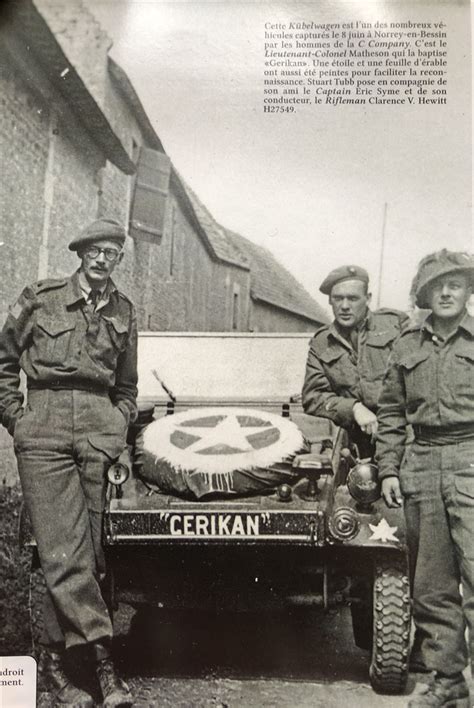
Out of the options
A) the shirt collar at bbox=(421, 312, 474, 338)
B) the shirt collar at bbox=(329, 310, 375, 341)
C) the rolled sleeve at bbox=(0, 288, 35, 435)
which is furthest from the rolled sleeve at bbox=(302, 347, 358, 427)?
the rolled sleeve at bbox=(0, 288, 35, 435)

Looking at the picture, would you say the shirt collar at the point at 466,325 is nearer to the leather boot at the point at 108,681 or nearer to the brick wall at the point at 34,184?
the brick wall at the point at 34,184

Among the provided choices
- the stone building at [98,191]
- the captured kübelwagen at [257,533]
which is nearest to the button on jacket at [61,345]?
the stone building at [98,191]

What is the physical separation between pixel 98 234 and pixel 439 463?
1.58m

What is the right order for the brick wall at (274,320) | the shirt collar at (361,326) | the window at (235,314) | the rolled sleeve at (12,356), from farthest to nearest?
the window at (235,314), the brick wall at (274,320), the shirt collar at (361,326), the rolled sleeve at (12,356)

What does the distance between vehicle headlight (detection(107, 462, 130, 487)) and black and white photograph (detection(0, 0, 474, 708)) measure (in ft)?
0.04

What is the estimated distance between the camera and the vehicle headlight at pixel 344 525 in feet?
8.77

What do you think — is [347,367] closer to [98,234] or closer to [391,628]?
[391,628]

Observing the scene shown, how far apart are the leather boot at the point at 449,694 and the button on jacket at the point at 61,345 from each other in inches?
60.3

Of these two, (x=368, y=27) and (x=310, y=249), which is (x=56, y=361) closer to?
(x=310, y=249)

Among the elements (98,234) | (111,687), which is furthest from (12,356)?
(111,687)

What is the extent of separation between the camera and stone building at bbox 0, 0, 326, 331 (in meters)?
3.26

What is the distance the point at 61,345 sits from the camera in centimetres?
283

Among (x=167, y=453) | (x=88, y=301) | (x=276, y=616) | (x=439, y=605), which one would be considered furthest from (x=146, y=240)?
(x=439, y=605)

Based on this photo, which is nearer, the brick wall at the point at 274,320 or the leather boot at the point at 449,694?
the leather boot at the point at 449,694
